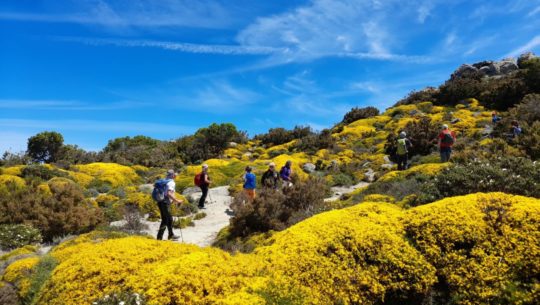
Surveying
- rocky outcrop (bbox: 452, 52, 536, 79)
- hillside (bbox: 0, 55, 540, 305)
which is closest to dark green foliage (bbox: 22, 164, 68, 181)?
hillside (bbox: 0, 55, 540, 305)

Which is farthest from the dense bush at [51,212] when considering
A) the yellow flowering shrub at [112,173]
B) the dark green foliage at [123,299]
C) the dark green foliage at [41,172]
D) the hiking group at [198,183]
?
the dark green foliage at [123,299]

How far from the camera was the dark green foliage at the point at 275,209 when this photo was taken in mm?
11641

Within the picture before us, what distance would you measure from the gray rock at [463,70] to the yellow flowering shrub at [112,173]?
3539 centimetres

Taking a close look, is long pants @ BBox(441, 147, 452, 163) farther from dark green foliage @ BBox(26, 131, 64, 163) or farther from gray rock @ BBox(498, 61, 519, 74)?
dark green foliage @ BBox(26, 131, 64, 163)

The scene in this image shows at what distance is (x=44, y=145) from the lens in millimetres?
37406

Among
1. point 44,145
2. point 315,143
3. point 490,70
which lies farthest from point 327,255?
point 490,70

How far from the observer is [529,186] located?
8.33 metres

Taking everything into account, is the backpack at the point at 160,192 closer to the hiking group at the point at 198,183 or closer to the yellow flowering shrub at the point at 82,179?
the hiking group at the point at 198,183

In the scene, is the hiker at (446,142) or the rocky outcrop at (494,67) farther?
the rocky outcrop at (494,67)

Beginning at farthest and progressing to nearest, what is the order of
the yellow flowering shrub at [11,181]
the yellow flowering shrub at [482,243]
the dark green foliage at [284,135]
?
the dark green foliage at [284,135], the yellow flowering shrub at [11,181], the yellow flowering shrub at [482,243]

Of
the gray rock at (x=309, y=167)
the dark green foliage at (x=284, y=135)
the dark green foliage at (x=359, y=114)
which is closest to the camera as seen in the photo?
the gray rock at (x=309, y=167)

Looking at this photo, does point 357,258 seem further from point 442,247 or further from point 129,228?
point 129,228

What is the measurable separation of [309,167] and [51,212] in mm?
14327

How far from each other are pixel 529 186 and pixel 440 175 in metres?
1.87
